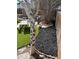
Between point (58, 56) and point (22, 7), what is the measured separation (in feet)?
2.16

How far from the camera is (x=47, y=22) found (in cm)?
184

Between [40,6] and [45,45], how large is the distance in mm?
427

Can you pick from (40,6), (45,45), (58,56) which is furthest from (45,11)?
(58,56)

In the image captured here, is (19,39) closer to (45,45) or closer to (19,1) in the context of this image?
(45,45)

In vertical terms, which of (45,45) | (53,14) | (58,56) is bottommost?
(58,56)

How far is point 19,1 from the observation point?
1.80 m
